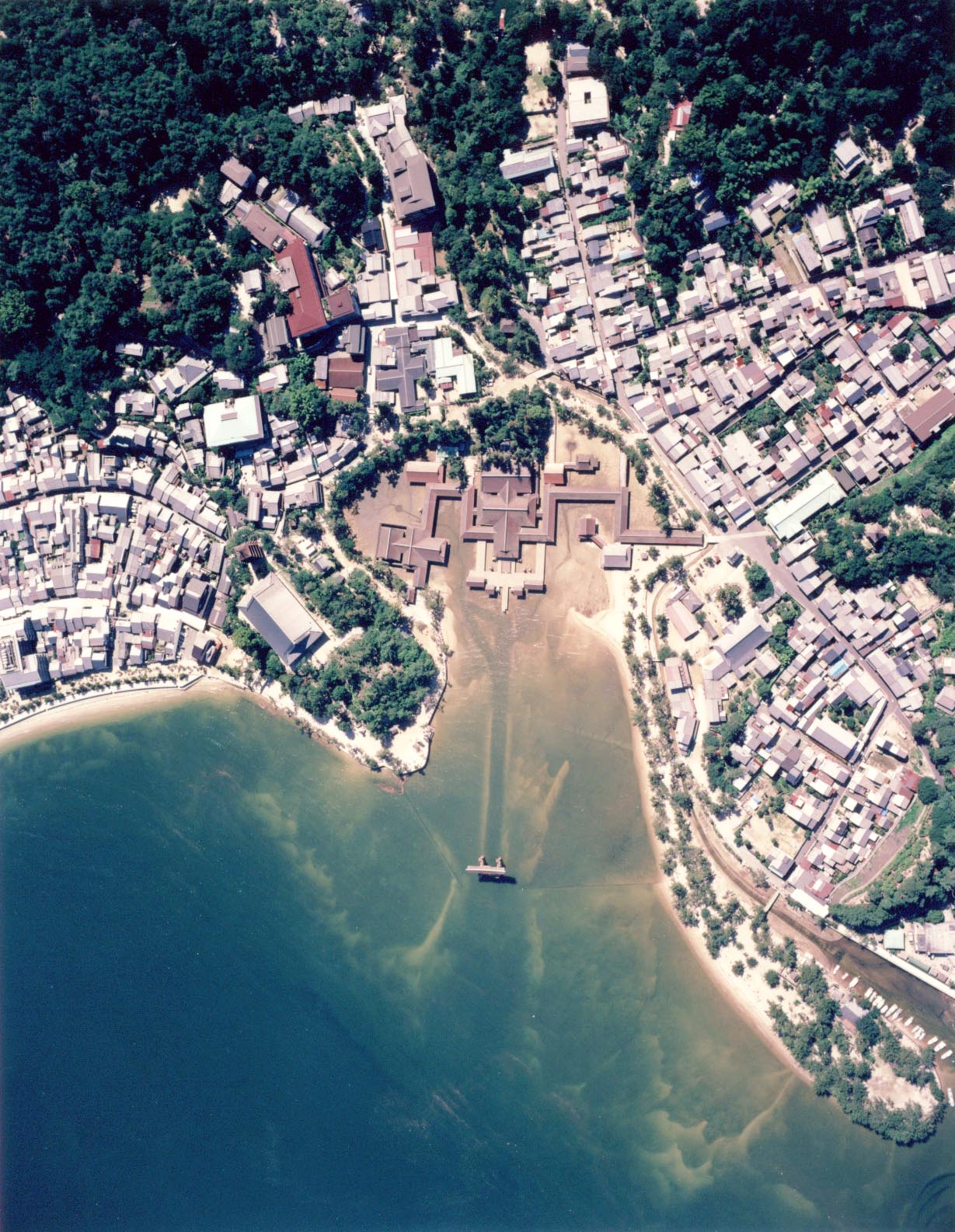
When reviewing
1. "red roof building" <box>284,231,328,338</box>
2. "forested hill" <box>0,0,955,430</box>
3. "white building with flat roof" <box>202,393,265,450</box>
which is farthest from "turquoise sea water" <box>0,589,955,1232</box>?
"forested hill" <box>0,0,955,430</box>

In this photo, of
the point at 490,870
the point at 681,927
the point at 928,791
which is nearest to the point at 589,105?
the point at 928,791

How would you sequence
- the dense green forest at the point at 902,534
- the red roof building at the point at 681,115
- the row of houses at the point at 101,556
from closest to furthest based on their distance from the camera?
1. the dense green forest at the point at 902,534
2. the red roof building at the point at 681,115
3. the row of houses at the point at 101,556

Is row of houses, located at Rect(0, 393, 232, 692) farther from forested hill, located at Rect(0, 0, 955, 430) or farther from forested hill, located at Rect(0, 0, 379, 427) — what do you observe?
forested hill, located at Rect(0, 0, 379, 427)

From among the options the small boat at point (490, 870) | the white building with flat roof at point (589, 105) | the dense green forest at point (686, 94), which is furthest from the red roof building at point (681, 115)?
the small boat at point (490, 870)

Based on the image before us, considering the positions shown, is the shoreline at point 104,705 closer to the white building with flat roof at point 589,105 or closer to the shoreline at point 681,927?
the shoreline at point 681,927

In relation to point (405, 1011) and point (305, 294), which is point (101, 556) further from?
point (405, 1011)

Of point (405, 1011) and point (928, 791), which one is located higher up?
point (928, 791)

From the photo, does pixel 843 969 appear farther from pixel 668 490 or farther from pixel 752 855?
pixel 668 490
